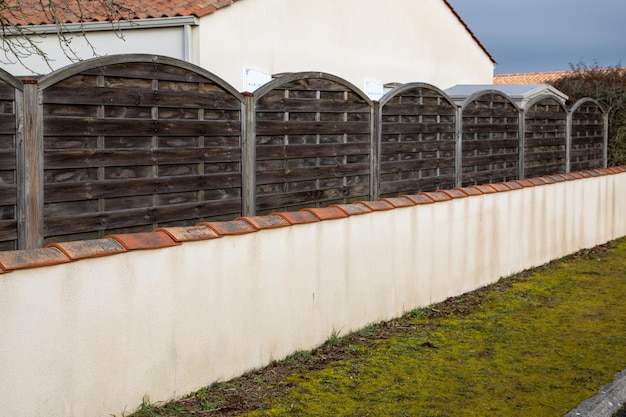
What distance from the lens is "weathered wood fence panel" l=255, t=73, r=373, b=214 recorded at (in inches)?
301

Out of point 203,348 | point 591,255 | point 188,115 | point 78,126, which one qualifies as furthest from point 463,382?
point 591,255

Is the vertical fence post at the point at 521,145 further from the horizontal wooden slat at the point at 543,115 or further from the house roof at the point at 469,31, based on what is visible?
the house roof at the point at 469,31

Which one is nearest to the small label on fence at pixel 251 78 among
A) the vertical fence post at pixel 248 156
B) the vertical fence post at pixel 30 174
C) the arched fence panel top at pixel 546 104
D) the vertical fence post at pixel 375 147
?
the arched fence panel top at pixel 546 104

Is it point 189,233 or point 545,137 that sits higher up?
point 545,137

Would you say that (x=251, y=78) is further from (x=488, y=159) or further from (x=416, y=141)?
(x=416, y=141)

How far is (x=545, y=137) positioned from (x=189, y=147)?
8936 millimetres

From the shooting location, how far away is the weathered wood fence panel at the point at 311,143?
7.63 meters

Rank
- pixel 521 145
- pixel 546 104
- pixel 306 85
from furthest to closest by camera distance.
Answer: pixel 546 104
pixel 521 145
pixel 306 85

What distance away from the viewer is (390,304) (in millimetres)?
8992

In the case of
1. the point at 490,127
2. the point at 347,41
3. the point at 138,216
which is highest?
the point at 347,41

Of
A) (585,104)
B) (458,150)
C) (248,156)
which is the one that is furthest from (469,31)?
(248,156)

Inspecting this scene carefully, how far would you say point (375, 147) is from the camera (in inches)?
368

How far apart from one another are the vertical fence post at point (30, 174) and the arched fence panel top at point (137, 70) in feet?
0.48

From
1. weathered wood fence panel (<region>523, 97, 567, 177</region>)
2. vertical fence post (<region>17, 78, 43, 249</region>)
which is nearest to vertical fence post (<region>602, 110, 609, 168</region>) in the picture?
weathered wood fence panel (<region>523, 97, 567, 177</region>)
